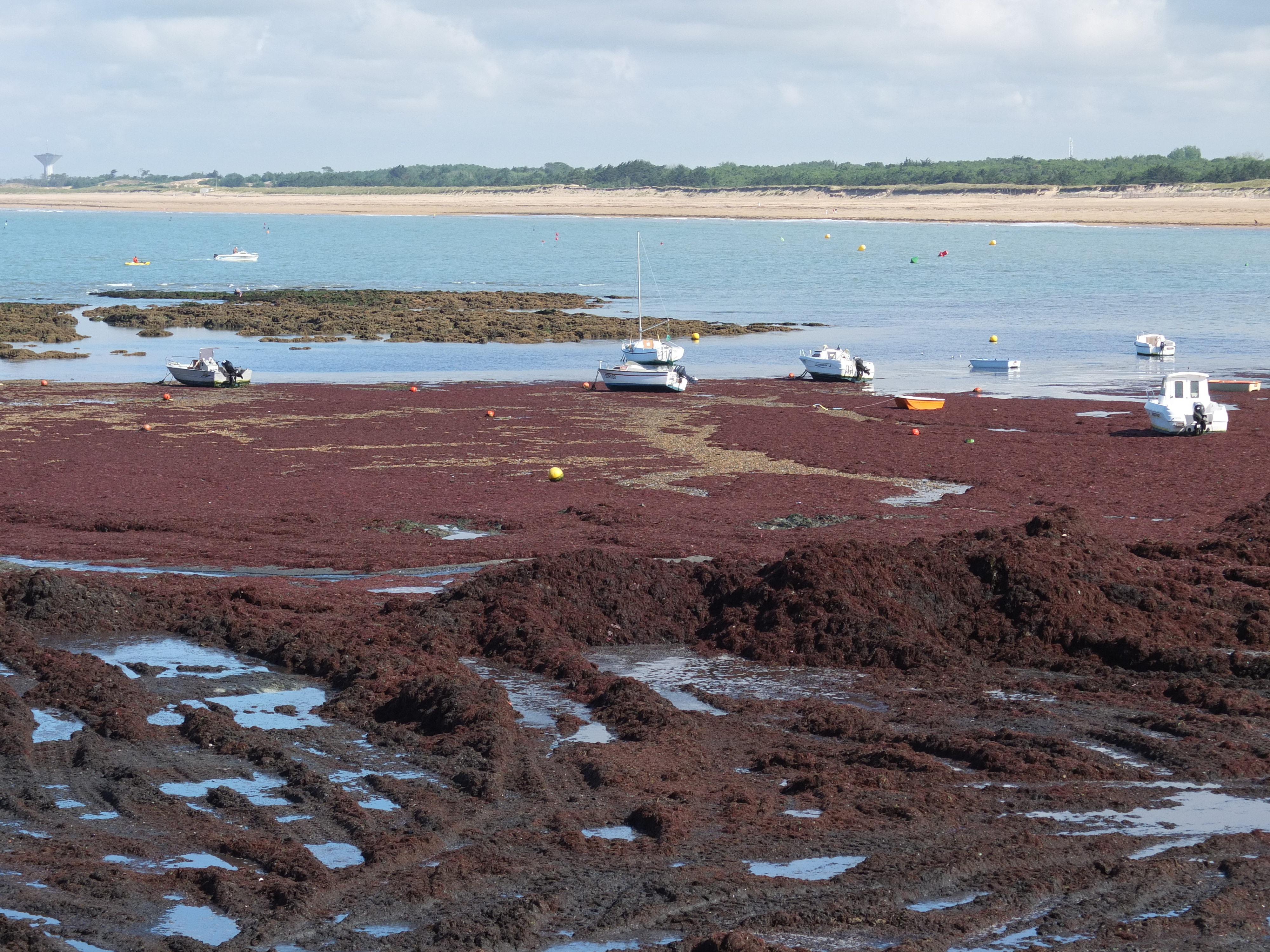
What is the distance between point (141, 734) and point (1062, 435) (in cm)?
2583

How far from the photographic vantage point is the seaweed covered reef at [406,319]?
2457 inches

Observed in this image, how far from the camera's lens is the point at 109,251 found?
444 ft

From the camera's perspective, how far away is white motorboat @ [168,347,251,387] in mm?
43188

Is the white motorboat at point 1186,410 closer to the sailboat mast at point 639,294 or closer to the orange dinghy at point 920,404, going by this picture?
the orange dinghy at point 920,404

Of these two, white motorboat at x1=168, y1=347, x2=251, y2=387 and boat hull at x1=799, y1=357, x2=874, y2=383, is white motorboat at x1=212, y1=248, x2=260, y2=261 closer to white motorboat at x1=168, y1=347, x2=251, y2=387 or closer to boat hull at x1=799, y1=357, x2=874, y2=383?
white motorboat at x1=168, y1=347, x2=251, y2=387

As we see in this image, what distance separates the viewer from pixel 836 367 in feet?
148

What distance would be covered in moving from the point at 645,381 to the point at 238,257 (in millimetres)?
85590

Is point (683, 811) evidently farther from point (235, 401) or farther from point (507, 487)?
point (235, 401)

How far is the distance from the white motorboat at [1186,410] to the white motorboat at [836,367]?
42.1 feet

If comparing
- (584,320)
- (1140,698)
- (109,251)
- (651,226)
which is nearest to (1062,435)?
(1140,698)

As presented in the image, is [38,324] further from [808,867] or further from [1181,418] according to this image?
[808,867]

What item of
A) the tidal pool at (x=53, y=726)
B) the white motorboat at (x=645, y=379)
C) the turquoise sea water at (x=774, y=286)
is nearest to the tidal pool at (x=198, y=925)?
the tidal pool at (x=53, y=726)

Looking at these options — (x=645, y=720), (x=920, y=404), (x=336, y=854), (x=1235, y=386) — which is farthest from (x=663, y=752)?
(x=1235, y=386)

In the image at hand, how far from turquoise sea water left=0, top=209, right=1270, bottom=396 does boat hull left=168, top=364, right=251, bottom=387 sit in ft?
9.64
